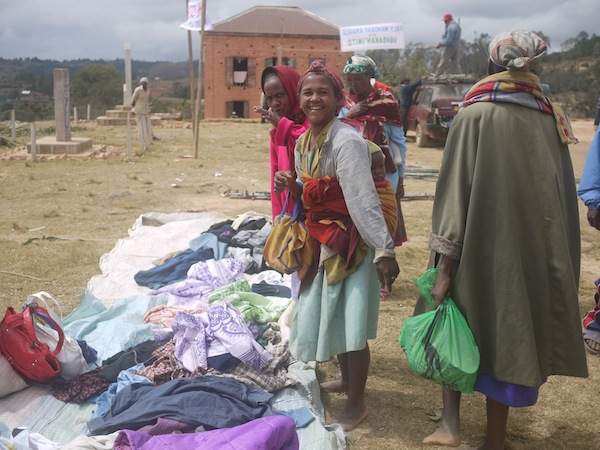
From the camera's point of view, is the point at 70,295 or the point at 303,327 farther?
the point at 70,295

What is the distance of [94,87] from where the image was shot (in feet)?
152

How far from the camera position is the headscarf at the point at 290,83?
3506mm

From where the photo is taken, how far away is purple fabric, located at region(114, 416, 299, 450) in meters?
2.66

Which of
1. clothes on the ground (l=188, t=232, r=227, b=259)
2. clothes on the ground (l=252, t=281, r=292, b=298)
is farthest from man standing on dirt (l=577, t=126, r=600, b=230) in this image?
clothes on the ground (l=188, t=232, r=227, b=259)

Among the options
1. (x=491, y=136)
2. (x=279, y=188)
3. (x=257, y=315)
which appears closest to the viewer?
(x=491, y=136)

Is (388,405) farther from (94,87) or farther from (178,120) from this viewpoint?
(94,87)

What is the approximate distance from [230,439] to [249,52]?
29.9 metres

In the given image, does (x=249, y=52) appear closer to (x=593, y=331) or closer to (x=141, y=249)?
(x=141, y=249)

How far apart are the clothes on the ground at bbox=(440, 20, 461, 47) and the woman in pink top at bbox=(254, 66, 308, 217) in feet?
47.1

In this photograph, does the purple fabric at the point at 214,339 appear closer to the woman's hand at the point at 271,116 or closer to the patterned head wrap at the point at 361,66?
the woman's hand at the point at 271,116

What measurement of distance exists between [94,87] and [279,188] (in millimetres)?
46435

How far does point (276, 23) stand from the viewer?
105 feet

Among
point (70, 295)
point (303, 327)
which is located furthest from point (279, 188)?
point (70, 295)

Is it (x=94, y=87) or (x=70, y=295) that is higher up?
(x=94, y=87)
